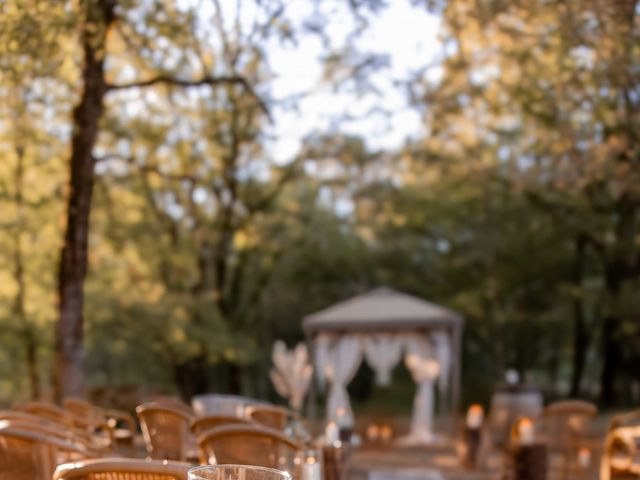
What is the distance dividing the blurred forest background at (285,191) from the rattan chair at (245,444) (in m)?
3.85

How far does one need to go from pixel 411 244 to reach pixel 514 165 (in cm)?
579

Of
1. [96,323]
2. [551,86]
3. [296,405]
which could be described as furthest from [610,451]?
[96,323]

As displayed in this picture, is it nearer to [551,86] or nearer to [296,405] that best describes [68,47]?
[296,405]

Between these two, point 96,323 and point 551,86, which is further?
point 96,323

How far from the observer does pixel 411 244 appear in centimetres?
2448

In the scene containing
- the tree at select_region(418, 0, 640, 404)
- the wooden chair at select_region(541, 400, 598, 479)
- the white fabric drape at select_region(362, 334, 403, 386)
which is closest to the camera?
the wooden chair at select_region(541, 400, 598, 479)

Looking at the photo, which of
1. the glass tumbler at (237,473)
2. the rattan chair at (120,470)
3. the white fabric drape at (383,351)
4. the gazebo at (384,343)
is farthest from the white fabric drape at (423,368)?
the glass tumbler at (237,473)

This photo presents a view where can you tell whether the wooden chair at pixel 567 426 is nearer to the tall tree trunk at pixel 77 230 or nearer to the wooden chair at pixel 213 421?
the wooden chair at pixel 213 421

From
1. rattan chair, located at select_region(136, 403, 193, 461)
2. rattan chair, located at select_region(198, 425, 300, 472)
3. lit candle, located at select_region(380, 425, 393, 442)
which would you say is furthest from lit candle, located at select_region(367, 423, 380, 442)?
rattan chair, located at select_region(198, 425, 300, 472)

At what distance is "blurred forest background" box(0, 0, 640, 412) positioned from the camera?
381 inches

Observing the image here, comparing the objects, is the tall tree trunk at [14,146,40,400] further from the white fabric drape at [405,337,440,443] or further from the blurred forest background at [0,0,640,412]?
the white fabric drape at [405,337,440,443]

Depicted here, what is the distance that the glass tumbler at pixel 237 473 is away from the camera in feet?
7.45

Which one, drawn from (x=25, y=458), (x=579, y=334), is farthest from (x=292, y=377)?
(x=579, y=334)

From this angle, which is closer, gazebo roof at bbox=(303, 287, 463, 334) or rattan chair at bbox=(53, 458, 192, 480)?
rattan chair at bbox=(53, 458, 192, 480)
